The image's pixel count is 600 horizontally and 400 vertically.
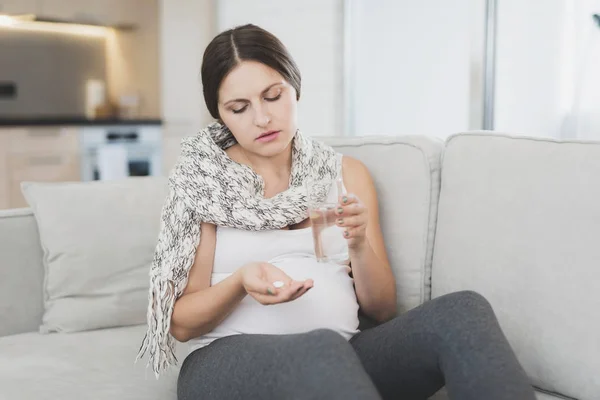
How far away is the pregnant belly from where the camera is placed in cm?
143

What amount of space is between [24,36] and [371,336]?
14.4ft

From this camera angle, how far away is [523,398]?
1078mm

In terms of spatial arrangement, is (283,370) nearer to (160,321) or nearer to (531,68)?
(160,321)

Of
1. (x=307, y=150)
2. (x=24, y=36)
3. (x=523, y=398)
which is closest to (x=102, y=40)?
(x=24, y=36)

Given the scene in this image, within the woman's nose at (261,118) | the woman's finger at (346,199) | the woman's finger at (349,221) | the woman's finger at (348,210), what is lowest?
the woman's finger at (349,221)

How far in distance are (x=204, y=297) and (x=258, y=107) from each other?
41 cm

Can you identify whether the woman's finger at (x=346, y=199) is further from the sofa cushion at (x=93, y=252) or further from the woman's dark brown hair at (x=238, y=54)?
the sofa cushion at (x=93, y=252)

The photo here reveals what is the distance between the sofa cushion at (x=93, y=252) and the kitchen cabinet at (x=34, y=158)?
2.68 meters

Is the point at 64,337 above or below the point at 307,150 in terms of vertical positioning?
below

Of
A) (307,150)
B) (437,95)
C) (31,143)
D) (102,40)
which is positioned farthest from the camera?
(102,40)

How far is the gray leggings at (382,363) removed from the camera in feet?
3.56

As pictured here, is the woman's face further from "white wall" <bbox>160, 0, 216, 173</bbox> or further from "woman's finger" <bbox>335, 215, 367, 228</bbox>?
"white wall" <bbox>160, 0, 216, 173</bbox>

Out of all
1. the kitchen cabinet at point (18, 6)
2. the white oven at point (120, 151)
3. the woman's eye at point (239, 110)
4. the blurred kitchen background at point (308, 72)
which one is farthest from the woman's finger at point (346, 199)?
the kitchen cabinet at point (18, 6)

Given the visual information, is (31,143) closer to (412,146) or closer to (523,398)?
(412,146)
